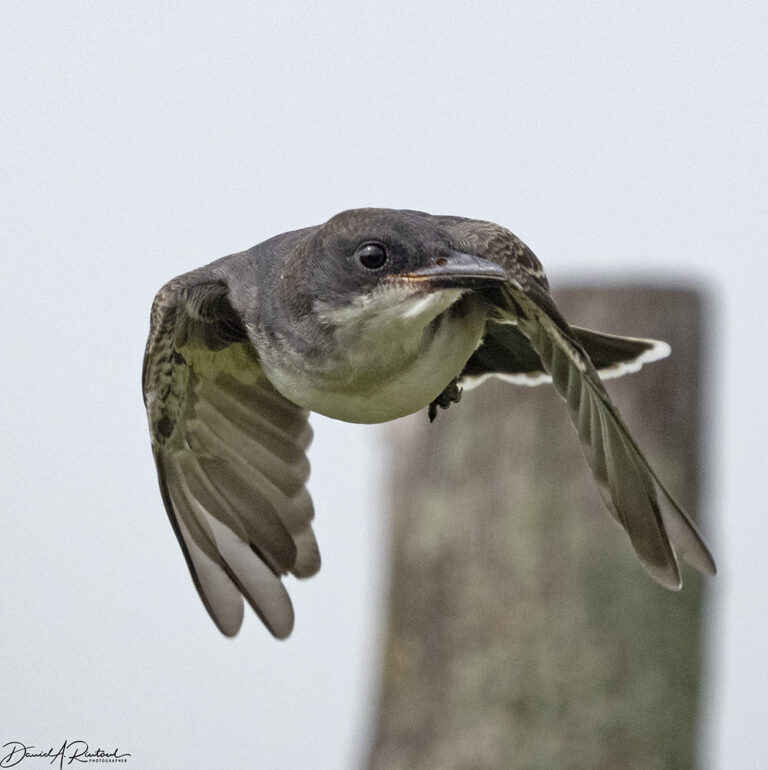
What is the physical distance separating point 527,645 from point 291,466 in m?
4.28

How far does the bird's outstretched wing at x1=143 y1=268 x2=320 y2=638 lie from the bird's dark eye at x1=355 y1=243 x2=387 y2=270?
167cm

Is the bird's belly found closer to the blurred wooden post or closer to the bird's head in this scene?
the bird's head

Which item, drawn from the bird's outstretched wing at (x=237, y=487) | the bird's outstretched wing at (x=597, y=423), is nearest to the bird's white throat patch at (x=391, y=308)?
the bird's outstretched wing at (x=597, y=423)

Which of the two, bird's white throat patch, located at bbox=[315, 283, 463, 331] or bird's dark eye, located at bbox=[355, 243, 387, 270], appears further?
bird's dark eye, located at bbox=[355, 243, 387, 270]

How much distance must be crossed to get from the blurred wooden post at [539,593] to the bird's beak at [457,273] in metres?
5.67

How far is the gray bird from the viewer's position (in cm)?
467

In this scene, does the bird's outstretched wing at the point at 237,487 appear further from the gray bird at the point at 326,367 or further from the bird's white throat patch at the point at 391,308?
the bird's white throat patch at the point at 391,308

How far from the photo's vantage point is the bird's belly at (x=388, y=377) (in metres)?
4.76

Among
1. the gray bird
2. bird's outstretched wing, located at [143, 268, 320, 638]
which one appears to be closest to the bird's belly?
the gray bird

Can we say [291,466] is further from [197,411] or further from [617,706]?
[617,706]

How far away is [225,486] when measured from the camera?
6.61 m

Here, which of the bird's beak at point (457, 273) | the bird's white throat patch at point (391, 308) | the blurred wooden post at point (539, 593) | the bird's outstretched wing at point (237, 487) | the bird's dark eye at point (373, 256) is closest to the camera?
the bird's beak at point (457, 273)

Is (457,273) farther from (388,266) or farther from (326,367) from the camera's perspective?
(326,367)

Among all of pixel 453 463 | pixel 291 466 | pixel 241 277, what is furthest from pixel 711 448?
pixel 241 277
